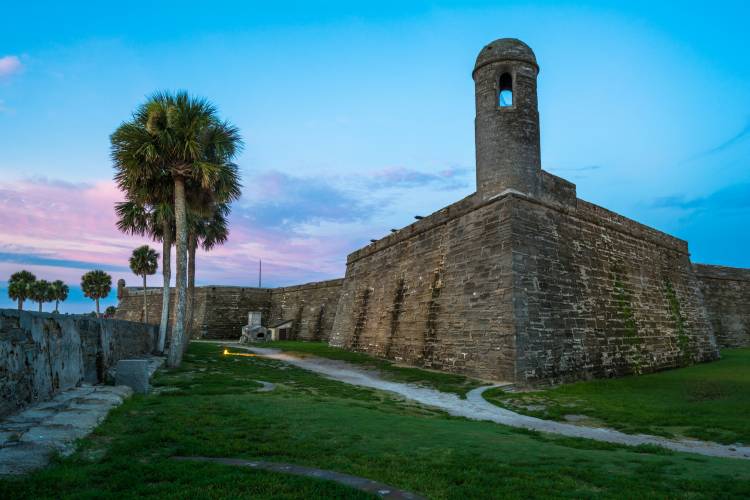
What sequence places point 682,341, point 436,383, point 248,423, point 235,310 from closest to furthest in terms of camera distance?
1. point 248,423
2. point 436,383
3. point 682,341
4. point 235,310

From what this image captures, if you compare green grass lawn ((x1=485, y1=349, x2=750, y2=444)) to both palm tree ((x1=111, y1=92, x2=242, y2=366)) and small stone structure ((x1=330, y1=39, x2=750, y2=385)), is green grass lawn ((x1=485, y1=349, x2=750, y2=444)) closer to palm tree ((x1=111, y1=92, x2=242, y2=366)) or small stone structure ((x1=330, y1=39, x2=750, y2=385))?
small stone structure ((x1=330, y1=39, x2=750, y2=385))

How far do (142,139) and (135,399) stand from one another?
1075 centimetres

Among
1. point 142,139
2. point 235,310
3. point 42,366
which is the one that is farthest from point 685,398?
point 235,310

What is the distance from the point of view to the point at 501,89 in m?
18.1

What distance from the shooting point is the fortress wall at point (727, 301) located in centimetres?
3180

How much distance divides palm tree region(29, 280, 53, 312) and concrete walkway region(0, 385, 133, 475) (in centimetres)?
5774

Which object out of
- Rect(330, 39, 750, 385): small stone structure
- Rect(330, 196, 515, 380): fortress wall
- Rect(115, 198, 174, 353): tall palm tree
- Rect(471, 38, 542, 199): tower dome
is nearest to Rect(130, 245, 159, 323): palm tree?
Rect(115, 198, 174, 353): tall palm tree

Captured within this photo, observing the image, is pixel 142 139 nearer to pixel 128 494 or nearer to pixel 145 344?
pixel 145 344

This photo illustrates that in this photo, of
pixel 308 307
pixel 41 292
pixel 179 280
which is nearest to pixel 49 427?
pixel 179 280

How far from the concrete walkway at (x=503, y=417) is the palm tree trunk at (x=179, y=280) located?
5.04 metres

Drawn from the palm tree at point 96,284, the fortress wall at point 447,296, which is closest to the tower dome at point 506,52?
the fortress wall at point 447,296

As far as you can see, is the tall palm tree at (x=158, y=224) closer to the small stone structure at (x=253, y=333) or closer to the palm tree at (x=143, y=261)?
the small stone structure at (x=253, y=333)

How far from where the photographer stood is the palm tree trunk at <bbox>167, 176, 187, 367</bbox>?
51.6 ft

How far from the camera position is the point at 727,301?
32438 millimetres
